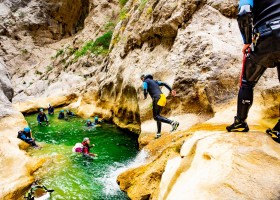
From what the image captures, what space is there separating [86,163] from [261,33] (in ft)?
30.8

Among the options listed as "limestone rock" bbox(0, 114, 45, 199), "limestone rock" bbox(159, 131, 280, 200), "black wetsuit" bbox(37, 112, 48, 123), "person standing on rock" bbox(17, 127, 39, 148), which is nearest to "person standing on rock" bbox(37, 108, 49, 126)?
"black wetsuit" bbox(37, 112, 48, 123)

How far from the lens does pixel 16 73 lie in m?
41.8

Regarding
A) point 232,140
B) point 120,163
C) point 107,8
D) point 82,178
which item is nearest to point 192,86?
point 120,163

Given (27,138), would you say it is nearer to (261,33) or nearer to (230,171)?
(230,171)

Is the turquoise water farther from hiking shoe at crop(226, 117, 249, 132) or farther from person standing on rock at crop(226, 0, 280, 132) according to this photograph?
person standing on rock at crop(226, 0, 280, 132)

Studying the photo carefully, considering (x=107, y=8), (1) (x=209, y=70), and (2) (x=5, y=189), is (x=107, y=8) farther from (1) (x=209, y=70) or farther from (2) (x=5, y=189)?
(2) (x=5, y=189)

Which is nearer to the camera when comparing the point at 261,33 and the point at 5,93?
the point at 261,33

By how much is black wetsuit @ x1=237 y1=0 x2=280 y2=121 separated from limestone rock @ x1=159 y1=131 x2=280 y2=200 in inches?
42.8

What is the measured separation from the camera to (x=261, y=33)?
380 centimetres

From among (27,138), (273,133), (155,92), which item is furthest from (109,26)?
(273,133)

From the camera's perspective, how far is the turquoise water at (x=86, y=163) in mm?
8758

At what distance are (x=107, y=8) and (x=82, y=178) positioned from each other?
34490 mm

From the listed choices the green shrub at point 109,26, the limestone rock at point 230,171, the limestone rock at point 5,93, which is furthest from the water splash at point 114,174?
the green shrub at point 109,26

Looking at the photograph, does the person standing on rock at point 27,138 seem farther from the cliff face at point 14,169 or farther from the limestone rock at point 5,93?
the limestone rock at point 5,93
